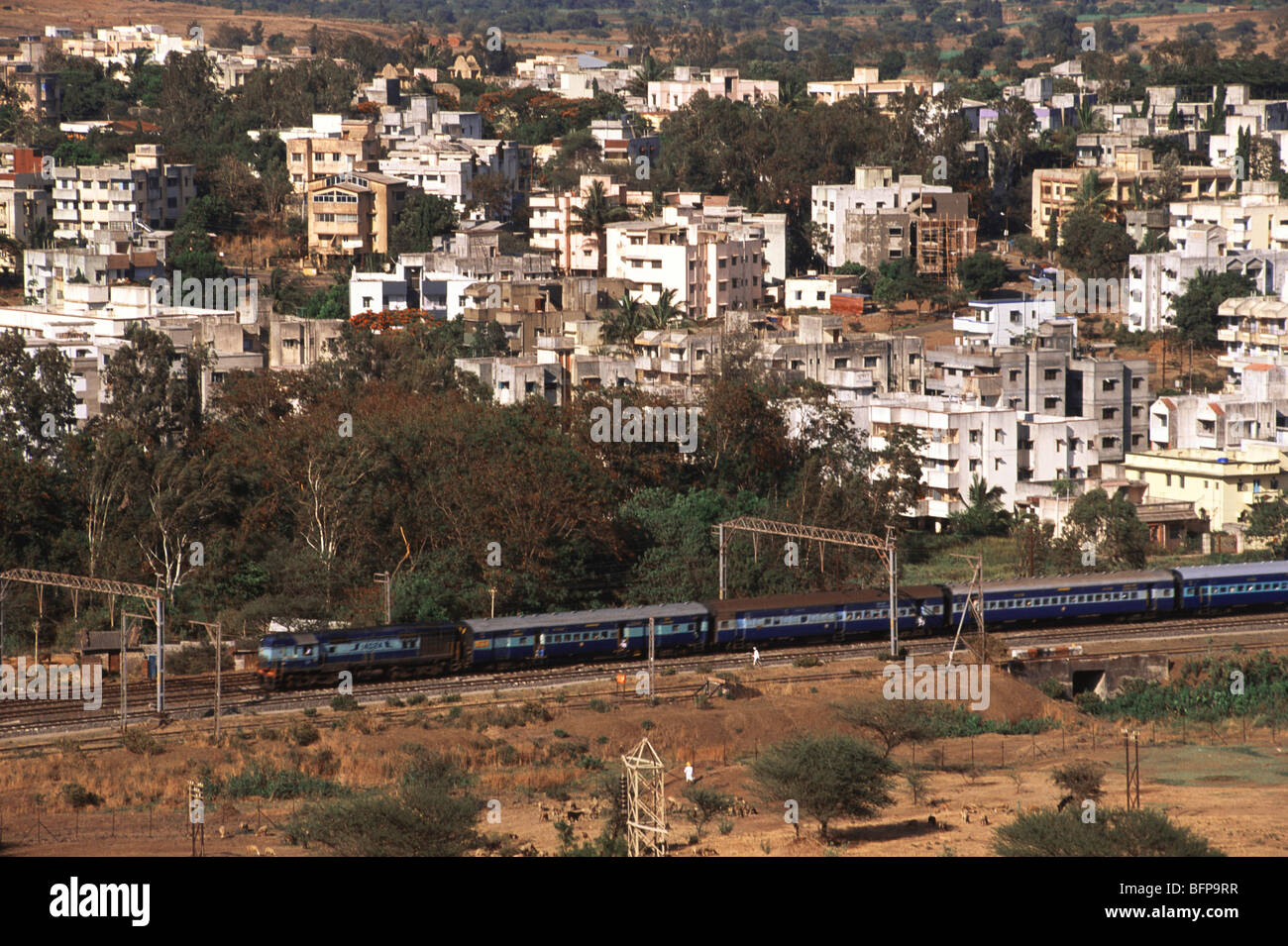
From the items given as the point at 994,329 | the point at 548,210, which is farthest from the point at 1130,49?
the point at 994,329

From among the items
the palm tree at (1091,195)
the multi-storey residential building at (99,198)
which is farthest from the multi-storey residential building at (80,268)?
the palm tree at (1091,195)

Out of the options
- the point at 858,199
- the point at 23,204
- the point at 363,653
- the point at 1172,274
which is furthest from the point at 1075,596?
the point at 23,204

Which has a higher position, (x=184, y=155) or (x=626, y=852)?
(x=184, y=155)

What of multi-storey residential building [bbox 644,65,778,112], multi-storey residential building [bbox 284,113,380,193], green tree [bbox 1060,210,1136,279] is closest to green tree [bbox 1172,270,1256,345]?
green tree [bbox 1060,210,1136,279]

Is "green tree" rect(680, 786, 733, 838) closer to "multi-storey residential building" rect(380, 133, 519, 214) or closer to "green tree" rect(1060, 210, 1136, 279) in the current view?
"green tree" rect(1060, 210, 1136, 279)

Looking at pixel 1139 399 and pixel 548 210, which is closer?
pixel 1139 399
